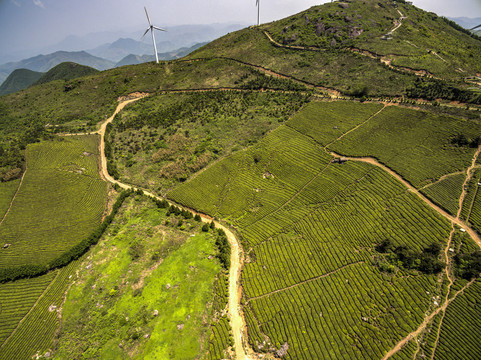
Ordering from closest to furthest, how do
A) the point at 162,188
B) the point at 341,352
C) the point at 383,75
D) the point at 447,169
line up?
the point at 341,352 → the point at 447,169 → the point at 162,188 → the point at 383,75

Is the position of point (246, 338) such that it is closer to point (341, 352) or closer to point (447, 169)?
point (341, 352)

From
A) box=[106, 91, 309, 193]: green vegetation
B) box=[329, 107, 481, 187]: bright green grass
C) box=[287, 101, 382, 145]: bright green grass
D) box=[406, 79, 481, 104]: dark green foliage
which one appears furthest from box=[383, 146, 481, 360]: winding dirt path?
box=[106, 91, 309, 193]: green vegetation

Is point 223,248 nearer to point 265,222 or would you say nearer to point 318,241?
point 265,222

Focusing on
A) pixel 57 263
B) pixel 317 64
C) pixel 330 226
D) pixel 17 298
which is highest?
pixel 317 64

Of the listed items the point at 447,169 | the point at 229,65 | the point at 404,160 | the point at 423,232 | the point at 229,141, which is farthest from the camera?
the point at 229,65

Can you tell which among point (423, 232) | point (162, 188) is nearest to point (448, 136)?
point (423, 232)

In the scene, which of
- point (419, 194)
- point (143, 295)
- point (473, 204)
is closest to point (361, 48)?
point (419, 194)

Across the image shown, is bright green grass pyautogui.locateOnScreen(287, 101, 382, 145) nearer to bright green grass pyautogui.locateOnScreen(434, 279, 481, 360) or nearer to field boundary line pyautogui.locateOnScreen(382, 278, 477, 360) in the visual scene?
field boundary line pyautogui.locateOnScreen(382, 278, 477, 360)

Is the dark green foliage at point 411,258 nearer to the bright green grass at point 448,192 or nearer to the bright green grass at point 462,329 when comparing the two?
the bright green grass at point 462,329
